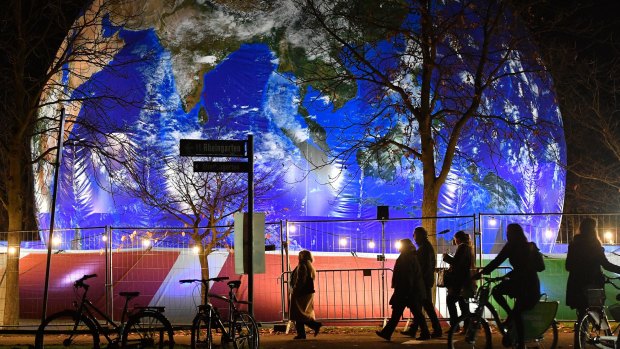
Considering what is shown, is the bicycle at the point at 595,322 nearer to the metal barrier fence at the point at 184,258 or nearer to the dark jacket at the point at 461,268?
the dark jacket at the point at 461,268

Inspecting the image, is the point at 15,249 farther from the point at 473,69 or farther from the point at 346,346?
the point at 473,69

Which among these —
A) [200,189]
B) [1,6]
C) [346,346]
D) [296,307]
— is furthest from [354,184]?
[1,6]

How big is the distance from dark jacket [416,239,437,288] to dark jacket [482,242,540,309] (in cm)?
308

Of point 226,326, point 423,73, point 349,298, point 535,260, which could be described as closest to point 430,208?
point 349,298

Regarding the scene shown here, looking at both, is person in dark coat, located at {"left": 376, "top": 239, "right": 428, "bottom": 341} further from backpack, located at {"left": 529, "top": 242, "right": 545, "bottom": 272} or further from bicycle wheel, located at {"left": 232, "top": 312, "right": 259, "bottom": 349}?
backpack, located at {"left": 529, "top": 242, "right": 545, "bottom": 272}

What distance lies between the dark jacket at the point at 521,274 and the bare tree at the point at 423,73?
17.1 ft

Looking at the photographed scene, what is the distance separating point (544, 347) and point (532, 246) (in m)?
2.54

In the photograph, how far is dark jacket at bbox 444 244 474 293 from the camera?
1186 cm

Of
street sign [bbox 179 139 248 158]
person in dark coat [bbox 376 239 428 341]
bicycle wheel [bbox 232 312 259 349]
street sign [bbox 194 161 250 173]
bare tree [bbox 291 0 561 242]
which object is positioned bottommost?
bicycle wheel [bbox 232 312 259 349]

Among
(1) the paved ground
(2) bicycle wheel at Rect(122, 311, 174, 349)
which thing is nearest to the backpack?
(1) the paved ground

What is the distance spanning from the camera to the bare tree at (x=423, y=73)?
14.8m

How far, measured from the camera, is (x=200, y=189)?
19.5 meters

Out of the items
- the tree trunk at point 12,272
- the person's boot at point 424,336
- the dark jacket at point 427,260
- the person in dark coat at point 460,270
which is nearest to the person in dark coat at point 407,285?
the person's boot at point 424,336

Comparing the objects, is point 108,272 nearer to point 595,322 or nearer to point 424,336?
point 424,336
